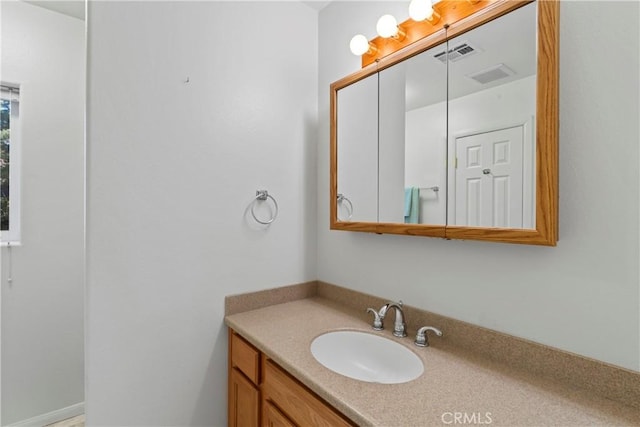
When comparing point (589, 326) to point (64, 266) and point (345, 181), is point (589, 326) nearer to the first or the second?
point (345, 181)

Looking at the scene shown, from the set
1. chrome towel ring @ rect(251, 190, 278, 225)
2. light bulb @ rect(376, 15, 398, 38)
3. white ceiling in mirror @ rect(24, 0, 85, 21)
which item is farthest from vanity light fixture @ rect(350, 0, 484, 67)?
white ceiling in mirror @ rect(24, 0, 85, 21)

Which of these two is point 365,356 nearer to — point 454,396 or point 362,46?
point 454,396

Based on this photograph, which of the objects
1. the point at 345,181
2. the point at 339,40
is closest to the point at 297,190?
the point at 345,181

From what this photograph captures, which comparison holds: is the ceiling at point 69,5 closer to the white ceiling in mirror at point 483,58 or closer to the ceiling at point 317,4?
the ceiling at point 317,4

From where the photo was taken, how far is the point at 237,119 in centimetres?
154

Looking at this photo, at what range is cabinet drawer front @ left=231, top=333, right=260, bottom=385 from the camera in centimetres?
125

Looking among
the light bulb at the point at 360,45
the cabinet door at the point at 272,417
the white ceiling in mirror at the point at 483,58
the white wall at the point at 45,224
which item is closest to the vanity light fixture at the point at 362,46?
the light bulb at the point at 360,45

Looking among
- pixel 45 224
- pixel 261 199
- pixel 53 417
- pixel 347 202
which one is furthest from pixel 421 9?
pixel 53 417

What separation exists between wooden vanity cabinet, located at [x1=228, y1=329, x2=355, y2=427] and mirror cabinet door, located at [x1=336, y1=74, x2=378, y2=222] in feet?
2.54

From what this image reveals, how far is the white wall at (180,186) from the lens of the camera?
1215mm

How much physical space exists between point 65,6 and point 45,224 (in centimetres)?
130

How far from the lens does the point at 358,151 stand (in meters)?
1.57

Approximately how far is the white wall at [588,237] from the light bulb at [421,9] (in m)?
0.42

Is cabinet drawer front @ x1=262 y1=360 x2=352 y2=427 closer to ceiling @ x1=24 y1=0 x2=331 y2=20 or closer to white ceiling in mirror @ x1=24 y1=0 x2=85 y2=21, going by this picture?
ceiling @ x1=24 y1=0 x2=331 y2=20
